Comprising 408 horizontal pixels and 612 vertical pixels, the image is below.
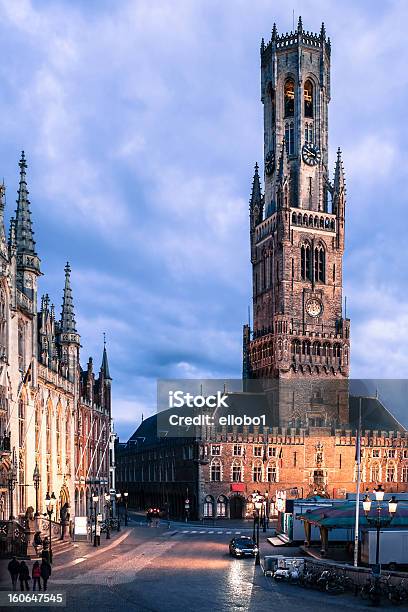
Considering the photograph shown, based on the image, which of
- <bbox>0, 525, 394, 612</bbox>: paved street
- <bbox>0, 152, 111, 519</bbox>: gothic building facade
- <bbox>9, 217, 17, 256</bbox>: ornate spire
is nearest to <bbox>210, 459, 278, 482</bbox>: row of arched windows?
<bbox>0, 152, 111, 519</bbox>: gothic building facade

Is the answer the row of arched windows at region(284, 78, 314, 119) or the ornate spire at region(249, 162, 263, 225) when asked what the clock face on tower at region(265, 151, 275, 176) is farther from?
the row of arched windows at region(284, 78, 314, 119)

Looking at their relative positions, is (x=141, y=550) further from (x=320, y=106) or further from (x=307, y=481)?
(x=320, y=106)

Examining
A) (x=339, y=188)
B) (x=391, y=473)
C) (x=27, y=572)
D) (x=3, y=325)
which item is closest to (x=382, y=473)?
(x=391, y=473)

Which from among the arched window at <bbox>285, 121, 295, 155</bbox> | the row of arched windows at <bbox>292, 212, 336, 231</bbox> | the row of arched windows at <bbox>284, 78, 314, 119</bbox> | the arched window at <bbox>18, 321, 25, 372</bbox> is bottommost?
the arched window at <bbox>18, 321, 25, 372</bbox>

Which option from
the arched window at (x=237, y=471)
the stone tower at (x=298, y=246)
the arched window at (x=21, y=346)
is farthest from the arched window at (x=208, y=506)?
the arched window at (x=21, y=346)

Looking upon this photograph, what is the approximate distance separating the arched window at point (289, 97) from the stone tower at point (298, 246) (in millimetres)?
150

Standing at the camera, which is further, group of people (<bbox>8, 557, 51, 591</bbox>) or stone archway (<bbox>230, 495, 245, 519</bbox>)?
stone archway (<bbox>230, 495, 245, 519</bbox>)

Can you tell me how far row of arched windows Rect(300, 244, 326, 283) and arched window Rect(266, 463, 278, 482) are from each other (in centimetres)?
2673

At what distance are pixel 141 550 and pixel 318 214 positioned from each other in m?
76.2

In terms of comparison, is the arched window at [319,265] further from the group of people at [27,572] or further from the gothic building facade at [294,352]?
the group of people at [27,572]

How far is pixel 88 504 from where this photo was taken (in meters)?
82.2

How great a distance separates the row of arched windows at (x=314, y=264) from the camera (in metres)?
125

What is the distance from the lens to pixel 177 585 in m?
40.1

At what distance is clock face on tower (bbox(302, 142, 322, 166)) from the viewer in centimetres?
12939
